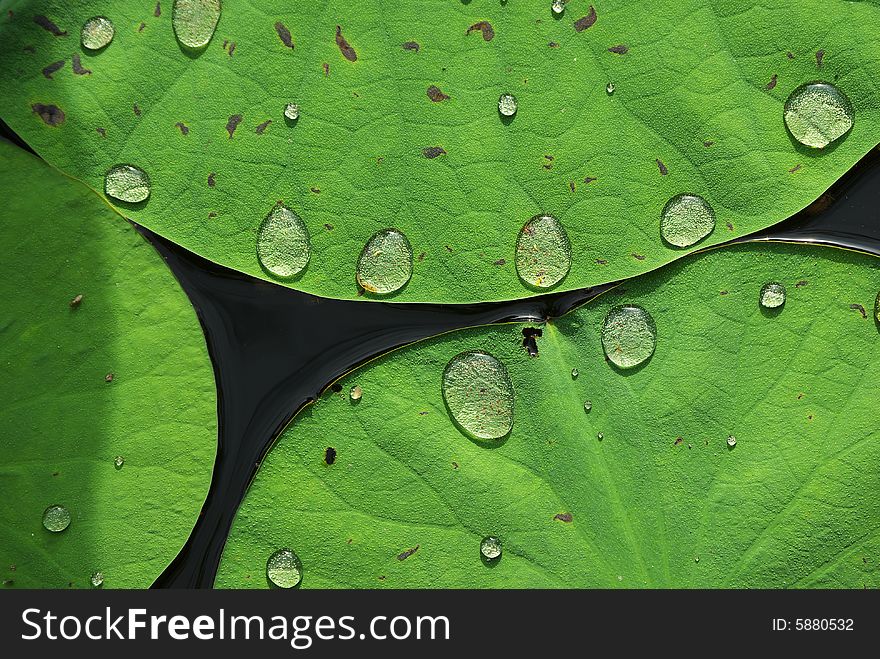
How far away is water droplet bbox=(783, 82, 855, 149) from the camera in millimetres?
1425

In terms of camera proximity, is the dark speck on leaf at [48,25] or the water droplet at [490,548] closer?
the dark speck on leaf at [48,25]

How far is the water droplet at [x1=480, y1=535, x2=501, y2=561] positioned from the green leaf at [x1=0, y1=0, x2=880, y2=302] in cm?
61

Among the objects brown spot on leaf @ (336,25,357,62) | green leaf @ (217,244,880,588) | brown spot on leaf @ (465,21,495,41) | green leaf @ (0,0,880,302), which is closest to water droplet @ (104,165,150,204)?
green leaf @ (0,0,880,302)

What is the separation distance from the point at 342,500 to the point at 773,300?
3.87ft

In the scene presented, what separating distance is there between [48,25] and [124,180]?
38 cm

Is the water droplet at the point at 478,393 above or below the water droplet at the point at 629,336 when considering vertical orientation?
below

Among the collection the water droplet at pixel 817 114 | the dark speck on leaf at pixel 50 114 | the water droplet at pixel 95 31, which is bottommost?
the water droplet at pixel 817 114

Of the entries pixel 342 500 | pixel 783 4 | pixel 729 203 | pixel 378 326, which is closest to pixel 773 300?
pixel 729 203

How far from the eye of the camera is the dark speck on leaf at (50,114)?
4.58ft

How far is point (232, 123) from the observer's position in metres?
1.41

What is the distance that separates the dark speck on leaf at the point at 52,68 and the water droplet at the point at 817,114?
175cm

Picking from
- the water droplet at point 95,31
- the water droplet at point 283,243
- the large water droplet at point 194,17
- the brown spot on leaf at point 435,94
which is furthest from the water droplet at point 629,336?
the water droplet at point 95,31

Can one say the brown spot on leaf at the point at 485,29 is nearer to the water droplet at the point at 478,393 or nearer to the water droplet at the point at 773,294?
the water droplet at the point at 478,393

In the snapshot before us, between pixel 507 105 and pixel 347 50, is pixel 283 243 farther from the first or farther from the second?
pixel 507 105
